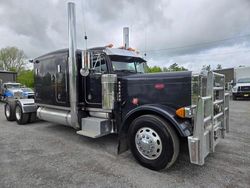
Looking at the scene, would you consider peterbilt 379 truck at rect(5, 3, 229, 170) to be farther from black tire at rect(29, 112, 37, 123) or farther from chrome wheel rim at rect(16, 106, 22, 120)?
chrome wheel rim at rect(16, 106, 22, 120)

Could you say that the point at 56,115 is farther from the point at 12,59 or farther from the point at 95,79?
the point at 12,59

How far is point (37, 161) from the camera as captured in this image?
12.3 ft

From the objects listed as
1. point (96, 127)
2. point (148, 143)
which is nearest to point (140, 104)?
point (148, 143)

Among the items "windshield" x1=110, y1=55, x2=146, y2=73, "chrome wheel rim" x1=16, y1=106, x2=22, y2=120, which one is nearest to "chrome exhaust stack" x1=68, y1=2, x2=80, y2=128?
"windshield" x1=110, y1=55, x2=146, y2=73

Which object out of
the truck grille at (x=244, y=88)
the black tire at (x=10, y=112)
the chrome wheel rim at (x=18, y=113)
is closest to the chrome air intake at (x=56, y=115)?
the chrome wheel rim at (x=18, y=113)

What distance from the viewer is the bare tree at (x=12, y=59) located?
1578 inches

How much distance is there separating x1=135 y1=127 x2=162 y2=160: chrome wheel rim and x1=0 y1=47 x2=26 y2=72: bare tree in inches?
1715

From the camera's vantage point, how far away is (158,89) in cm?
357

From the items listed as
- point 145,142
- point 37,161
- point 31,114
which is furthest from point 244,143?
point 31,114

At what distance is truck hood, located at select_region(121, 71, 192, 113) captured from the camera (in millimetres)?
3295

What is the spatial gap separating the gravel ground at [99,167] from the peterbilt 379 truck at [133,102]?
1.00ft

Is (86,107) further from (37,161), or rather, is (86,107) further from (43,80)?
(43,80)

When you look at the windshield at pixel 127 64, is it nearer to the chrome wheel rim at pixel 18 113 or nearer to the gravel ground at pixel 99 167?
the gravel ground at pixel 99 167

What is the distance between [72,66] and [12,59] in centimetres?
4285
